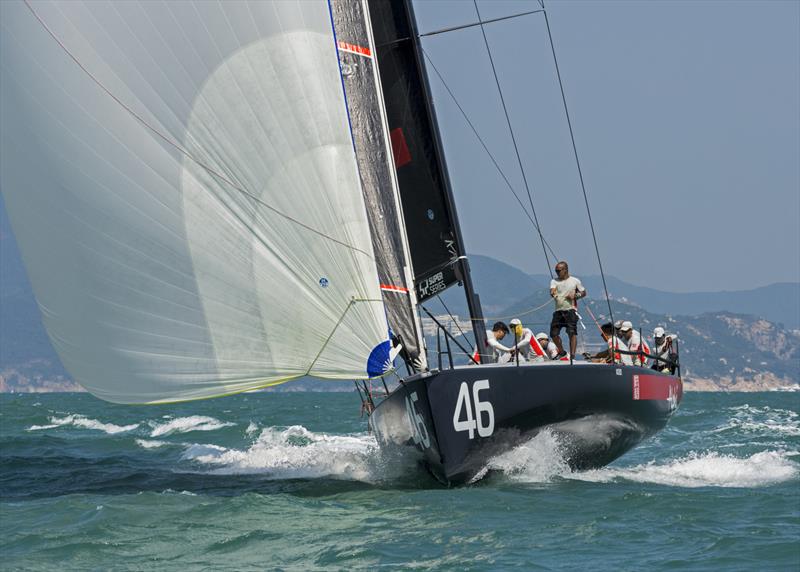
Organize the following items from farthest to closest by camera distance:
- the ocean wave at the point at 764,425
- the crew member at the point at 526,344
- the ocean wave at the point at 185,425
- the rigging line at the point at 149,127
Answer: the ocean wave at the point at 185,425 < the ocean wave at the point at 764,425 < the crew member at the point at 526,344 < the rigging line at the point at 149,127

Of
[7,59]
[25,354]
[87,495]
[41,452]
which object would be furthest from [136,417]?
[25,354]

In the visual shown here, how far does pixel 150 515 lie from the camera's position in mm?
9383

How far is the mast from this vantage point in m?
11.5

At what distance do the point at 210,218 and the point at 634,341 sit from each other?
4.83 meters

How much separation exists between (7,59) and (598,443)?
6104 millimetres

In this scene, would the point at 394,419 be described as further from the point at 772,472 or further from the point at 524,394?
the point at 772,472

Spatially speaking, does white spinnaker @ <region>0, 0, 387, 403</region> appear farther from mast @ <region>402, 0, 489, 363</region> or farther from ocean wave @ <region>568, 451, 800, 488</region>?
ocean wave @ <region>568, 451, 800, 488</region>

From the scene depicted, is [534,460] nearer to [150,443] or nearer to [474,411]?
[474,411]

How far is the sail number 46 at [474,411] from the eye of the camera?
30.7ft

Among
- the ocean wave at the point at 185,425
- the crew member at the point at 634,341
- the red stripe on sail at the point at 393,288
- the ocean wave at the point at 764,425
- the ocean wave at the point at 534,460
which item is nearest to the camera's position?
the ocean wave at the point at 534,460

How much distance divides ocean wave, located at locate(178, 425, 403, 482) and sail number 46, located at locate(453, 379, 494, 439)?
4.53 ft

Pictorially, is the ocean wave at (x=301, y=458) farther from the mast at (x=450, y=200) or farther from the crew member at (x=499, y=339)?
the mast at (x=450, y=200)

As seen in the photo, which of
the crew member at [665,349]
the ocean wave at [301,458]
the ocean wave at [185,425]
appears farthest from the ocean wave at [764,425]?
the ocean wave at [185,425]

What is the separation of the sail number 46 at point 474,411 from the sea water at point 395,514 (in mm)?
578
